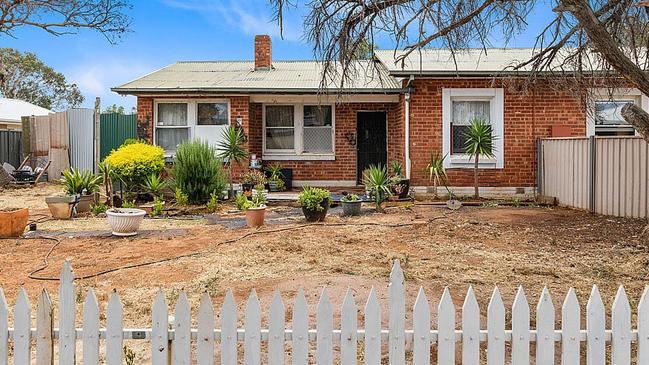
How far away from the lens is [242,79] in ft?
54.0

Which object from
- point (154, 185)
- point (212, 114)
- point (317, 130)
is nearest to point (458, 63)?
point (317, 130)

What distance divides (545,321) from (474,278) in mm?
3132

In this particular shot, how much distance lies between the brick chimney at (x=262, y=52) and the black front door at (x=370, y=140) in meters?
4.02

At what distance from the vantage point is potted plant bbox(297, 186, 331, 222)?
10.3 meters

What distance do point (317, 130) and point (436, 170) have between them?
422cm

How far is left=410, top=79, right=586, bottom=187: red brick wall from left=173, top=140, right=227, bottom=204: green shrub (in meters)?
4.98

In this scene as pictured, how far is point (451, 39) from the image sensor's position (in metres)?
7.49

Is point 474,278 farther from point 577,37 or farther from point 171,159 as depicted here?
point 171,159

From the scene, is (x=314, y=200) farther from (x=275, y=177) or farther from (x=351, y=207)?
(x=275, y=177)

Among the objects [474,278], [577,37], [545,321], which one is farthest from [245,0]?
[545,321]

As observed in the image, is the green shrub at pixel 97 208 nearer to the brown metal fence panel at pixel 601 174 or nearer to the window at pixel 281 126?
the window at pixel 281 126

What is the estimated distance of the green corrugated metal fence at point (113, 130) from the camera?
18875 millimetres

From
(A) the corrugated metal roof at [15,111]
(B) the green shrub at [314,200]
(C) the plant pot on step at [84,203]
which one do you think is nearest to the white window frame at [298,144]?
(C) the plant pot on step at [84,203]

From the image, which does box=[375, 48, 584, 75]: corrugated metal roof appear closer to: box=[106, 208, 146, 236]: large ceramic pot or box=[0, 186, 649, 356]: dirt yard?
box=[0, 186, 649, 356]: dirt yard
